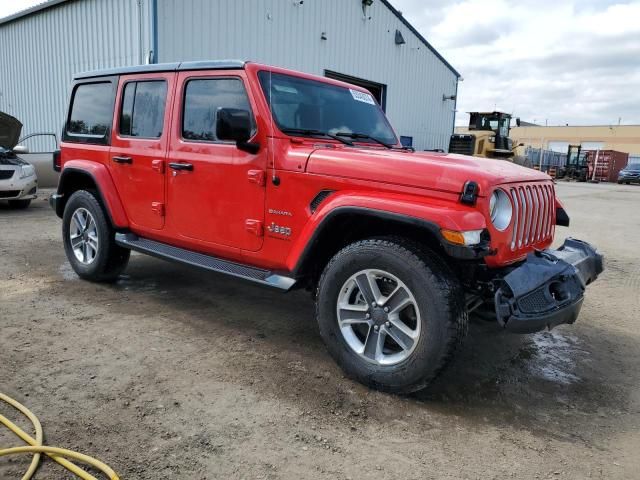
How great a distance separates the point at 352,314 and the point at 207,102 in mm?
2013

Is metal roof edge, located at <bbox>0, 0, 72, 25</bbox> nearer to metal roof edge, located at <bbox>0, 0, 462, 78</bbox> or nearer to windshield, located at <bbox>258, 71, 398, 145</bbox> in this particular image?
metal roof edge, located at <bbox>0, 0, 462, 78</bbox>

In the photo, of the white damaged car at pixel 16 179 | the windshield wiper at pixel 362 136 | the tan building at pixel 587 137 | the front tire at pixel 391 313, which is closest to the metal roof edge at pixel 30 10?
the white damaged car at pixel 16 179

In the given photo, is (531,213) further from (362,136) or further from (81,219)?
(81,219)

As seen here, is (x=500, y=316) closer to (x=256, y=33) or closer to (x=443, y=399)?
(x=443, y=399)

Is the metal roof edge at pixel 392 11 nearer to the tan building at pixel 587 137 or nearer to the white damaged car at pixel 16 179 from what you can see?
the white damaged car at pixel 16 179

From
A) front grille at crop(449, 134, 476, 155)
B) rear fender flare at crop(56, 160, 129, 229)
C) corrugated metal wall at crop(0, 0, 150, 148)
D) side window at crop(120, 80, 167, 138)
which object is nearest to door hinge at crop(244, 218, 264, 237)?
side window at crop(120, 80, 167, 138)

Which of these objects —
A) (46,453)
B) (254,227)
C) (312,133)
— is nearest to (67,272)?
(254,227)

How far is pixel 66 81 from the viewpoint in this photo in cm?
1355

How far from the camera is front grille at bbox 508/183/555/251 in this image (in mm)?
2982

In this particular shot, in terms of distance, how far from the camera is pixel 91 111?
487cm

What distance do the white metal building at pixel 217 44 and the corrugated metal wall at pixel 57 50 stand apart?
3cm

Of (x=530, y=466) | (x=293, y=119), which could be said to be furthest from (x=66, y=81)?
(x=530, y=466)

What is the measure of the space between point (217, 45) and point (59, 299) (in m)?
8.69

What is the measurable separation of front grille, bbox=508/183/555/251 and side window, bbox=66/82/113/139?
3.61m
